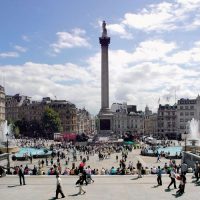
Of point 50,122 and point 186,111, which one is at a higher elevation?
→ point 186,111

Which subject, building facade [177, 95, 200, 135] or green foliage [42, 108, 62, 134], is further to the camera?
building facade [177, 95, 200, 135]

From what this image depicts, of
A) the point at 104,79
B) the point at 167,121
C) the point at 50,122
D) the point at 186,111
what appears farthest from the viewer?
the point at 167,121

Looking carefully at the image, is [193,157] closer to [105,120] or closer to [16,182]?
[16,182]

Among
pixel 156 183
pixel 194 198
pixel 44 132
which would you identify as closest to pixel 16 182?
pixel 156 183

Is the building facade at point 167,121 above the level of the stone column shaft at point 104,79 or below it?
below

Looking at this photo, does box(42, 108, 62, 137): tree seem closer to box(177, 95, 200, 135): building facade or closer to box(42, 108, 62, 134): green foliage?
box(42, 108, 62, 134): green foliage

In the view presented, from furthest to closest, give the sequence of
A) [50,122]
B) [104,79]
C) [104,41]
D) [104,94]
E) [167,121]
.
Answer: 1. [167,121]
2. [50,122]
3. [104,41]
4. [104,94]
5. [104,79]

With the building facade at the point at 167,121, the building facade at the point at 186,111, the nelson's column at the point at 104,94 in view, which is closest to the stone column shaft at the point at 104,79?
the nelson's column at the point at 104,94

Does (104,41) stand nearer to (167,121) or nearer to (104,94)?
(104,94)

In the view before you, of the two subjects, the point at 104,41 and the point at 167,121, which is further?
the point at 167,121

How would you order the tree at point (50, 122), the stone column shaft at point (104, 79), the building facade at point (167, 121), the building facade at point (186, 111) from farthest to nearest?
the building facade at point (167, 121) < the building facade at point (186, 111) < the tree at point (50, 122) < the stone column shaft at point (104, 79)

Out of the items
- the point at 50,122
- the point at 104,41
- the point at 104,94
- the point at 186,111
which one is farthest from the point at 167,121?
the point at 104,41

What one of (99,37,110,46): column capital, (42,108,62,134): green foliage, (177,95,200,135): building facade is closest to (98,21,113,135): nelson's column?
(99,37,110,46): column capital

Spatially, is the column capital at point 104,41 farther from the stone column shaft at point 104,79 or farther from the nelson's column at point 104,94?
the stone column shaft at point 104,79
